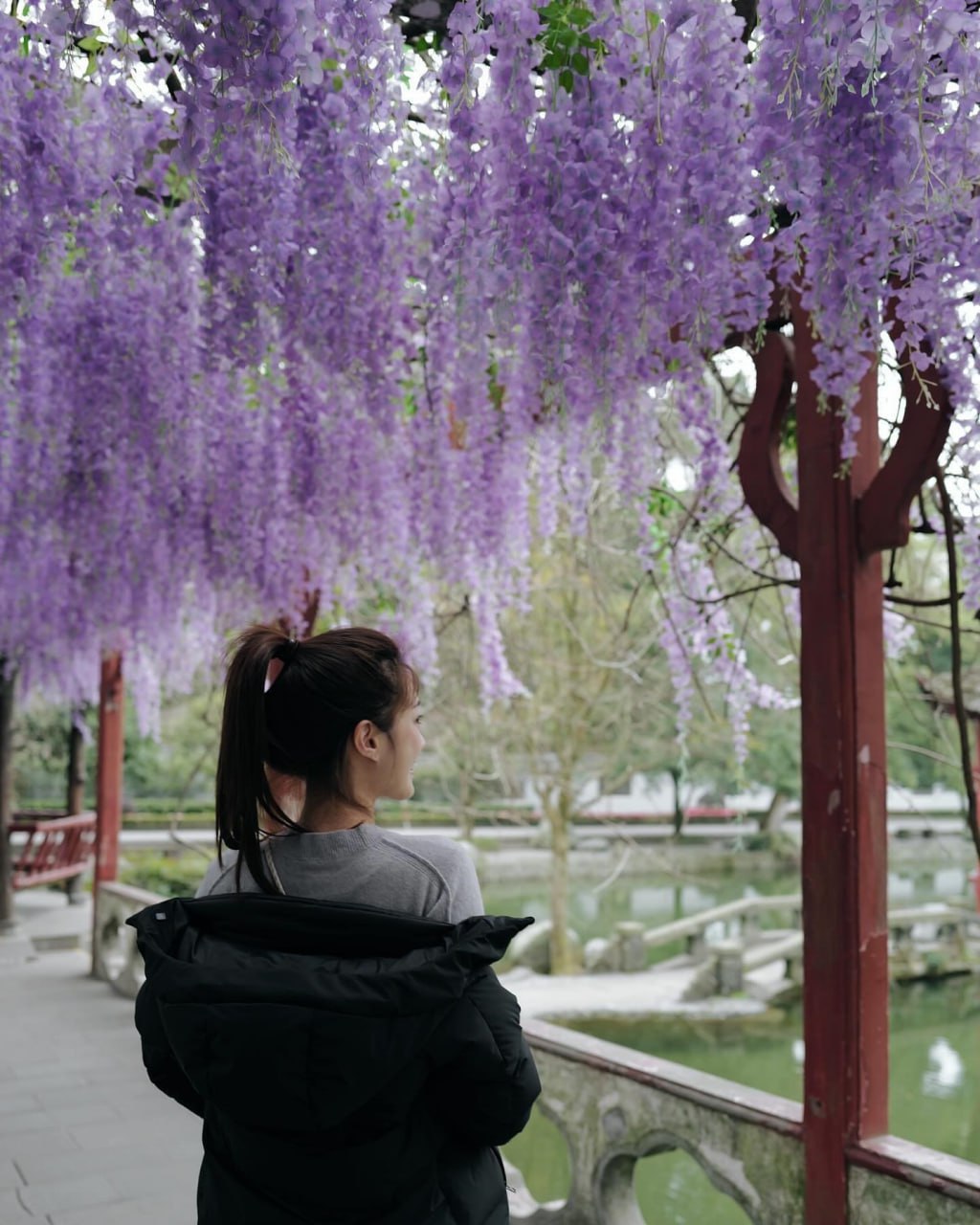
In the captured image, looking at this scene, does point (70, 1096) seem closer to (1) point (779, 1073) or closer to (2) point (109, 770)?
(2) point (109, 770)

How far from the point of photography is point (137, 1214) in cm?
317

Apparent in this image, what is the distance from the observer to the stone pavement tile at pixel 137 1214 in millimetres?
3115

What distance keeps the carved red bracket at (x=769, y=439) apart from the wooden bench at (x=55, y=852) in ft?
24.9

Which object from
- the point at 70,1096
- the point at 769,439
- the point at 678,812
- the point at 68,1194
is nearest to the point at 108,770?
the point at 70,1096

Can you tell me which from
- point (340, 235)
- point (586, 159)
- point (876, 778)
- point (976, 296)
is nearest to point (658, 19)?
point (586, 159)

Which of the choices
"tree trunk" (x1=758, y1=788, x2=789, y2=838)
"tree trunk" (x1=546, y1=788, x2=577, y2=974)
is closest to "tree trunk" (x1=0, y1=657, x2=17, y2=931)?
"tree trunk" (x1=546, y1=788, x2=577, y2=974)

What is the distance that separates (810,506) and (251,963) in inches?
64.0

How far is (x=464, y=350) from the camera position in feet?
9.58

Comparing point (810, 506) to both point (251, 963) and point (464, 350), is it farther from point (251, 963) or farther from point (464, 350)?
point (251, 963)

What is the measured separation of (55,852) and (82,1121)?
6.09 metres

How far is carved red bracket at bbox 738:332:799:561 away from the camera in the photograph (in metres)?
2.50

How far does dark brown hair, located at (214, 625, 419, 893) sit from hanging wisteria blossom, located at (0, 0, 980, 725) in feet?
2.51

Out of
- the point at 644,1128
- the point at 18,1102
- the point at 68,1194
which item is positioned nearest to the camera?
the point at 644,1128

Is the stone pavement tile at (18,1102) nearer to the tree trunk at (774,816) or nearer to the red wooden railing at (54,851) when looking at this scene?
the red wooden railing at (54,851)
